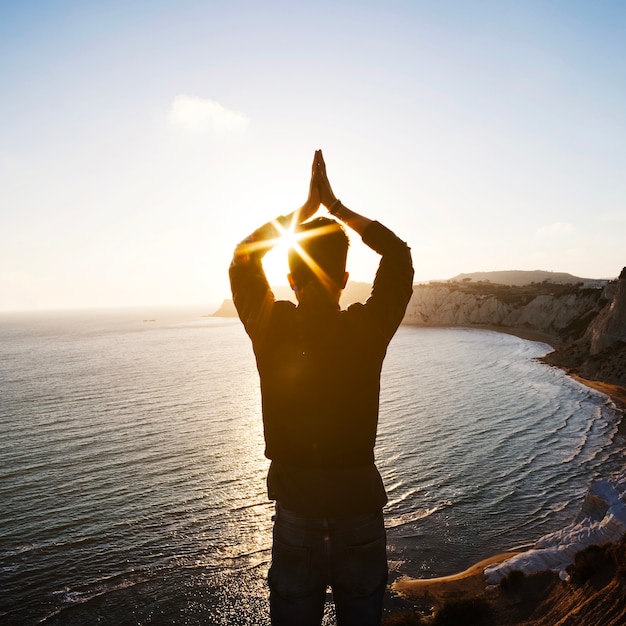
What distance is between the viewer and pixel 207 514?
21.4 metres

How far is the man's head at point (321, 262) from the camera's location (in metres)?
2.59

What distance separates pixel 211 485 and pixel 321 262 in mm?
24466

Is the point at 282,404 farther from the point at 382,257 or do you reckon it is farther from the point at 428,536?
the point at 428,536

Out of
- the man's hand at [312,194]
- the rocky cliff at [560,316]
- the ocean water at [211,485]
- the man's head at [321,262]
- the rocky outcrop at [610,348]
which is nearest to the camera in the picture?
the man's head at [321,262]

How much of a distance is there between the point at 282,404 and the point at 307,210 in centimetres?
120

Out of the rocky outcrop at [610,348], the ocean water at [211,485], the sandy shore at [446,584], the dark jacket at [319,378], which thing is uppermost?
the dark jacket at [319,378]

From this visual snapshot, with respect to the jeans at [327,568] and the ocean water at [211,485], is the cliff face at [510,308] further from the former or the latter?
the jeans at [327,568]

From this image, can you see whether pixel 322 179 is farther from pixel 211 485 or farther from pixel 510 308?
pixel 510 308

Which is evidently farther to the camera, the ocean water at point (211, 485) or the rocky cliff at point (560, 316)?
the rocky cliff at point (560, 316)

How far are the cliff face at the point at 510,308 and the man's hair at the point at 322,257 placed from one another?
83064 millimetres

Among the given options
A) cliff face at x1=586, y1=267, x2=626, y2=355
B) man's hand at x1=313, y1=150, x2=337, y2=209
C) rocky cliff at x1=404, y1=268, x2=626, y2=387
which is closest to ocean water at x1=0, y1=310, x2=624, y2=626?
rocky cliff at x1=404, y1=268, x2=626, y2=387

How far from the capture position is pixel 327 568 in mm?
2547

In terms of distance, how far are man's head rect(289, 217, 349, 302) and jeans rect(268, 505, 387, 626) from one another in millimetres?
1192

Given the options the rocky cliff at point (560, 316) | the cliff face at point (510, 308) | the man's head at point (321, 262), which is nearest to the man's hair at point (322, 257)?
the man's head at point (321, 262)
